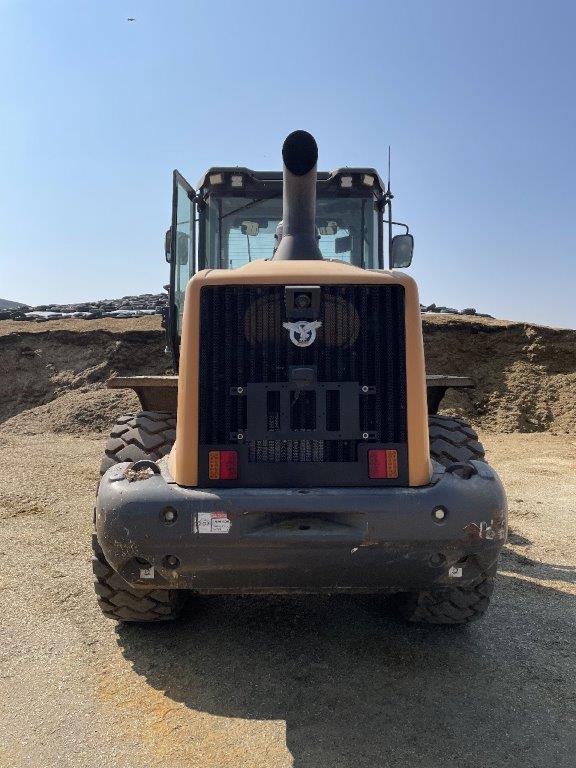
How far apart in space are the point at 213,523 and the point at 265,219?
2.70 m

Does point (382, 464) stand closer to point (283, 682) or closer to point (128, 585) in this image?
point (283, 682)

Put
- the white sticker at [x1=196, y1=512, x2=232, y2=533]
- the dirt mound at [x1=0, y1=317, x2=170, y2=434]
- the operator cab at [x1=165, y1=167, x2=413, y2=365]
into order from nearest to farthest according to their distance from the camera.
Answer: the white sticker at [x1=196, y1=512, x2=232, y2=533] < the operator cab at [x1=165, y1=167, x2=413, y2=365] < the dirt mound at [x1=0, y1=317, x2=170, y2=434]

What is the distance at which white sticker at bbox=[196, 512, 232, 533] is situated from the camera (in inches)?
107

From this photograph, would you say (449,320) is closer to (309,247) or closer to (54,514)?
(54,514)

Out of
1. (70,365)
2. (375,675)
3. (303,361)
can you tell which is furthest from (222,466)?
(70,365)

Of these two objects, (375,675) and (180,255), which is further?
(180,255)

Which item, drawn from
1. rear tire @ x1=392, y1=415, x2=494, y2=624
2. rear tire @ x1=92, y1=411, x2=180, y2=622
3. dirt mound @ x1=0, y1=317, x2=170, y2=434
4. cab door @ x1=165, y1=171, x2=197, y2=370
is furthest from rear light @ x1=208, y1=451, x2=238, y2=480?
dirt mound @ x1=0, y1=317, x2=170, y2=434

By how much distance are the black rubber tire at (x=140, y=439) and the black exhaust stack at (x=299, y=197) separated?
43.6 inches

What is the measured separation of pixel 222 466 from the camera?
2939 mm

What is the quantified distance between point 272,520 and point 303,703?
0.81 meters

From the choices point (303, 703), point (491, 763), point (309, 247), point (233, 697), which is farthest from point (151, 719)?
point (309, 247)

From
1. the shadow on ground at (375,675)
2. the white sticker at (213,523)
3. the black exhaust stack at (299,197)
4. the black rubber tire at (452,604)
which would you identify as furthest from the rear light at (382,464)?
the black exhaust stack at (299,197)

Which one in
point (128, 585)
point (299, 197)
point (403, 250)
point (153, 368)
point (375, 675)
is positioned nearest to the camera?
point (375, 675)

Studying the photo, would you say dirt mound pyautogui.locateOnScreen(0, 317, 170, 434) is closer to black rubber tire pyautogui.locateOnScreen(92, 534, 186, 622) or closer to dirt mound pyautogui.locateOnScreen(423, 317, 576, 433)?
dirt mound pyautogui.locateOnScreen(423, 317, 576, 433)
